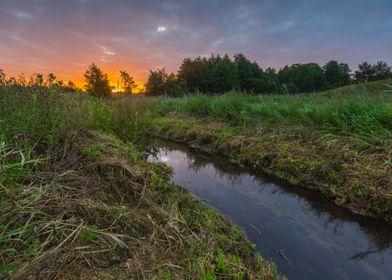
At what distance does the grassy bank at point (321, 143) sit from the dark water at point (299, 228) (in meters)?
0.29

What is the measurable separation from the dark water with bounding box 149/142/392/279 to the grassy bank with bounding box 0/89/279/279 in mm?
403

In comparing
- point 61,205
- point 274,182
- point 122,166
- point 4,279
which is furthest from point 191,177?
point 4,279

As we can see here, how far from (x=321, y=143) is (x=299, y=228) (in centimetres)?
228

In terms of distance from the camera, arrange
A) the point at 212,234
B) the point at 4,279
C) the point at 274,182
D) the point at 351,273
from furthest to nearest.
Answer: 1. the point at 274,182
2. the point at 212,234
3. the point at 351,273
4. the point at 4,279

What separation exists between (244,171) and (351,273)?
8.67 feet

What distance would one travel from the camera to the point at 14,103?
3141mm

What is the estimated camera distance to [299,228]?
9.43 feet

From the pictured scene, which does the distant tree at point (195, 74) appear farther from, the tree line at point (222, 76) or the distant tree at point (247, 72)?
the distant tree at point (247, 72)

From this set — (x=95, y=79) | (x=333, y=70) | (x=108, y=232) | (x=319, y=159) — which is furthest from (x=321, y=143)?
(x=333, y=70)

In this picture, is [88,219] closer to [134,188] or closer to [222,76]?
[134,188]

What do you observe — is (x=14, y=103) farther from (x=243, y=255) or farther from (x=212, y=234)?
(x=243, y=255)

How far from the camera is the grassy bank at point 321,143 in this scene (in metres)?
3.35

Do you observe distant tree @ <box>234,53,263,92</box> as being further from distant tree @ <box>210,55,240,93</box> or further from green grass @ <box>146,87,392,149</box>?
green grass @ <box>146,87,392,149</box>

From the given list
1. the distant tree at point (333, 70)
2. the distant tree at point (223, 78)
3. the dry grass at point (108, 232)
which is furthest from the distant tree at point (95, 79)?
the distant tree at point (333, 70)
